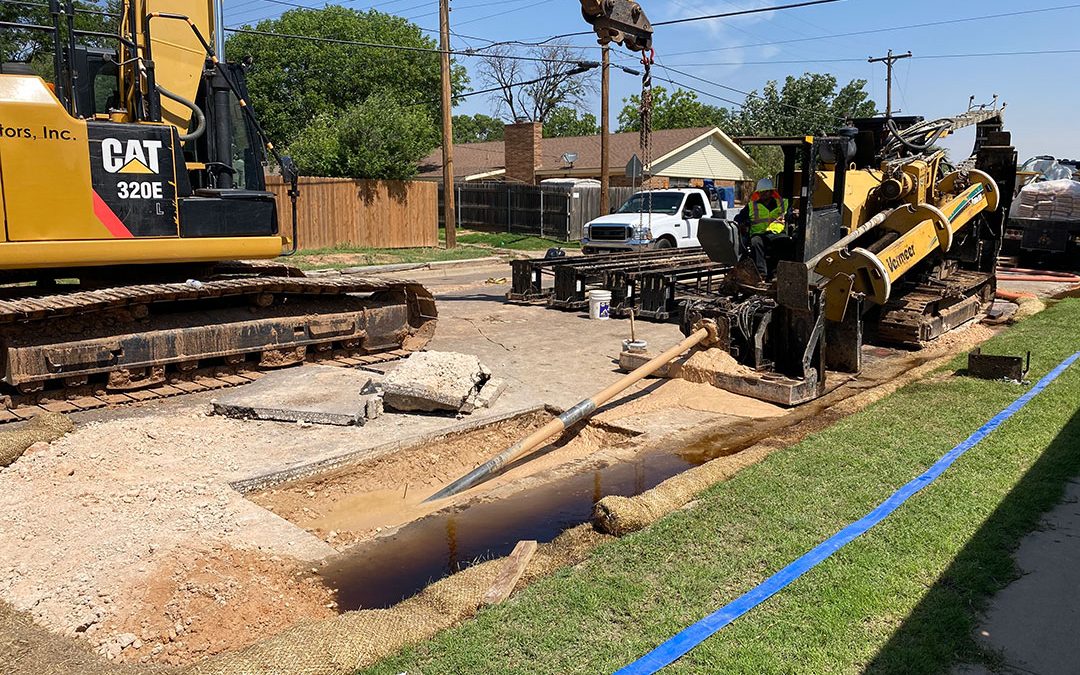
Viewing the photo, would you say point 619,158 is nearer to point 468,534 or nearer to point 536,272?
point 536,272

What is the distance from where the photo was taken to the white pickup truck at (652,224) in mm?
20188

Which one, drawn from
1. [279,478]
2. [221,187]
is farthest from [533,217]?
[279,478]

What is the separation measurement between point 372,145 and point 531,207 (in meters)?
8.01

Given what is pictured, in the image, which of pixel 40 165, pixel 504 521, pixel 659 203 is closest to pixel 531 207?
pixel 659 203

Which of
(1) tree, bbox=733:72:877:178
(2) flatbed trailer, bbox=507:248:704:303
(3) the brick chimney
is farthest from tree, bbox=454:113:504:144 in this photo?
(2) flatbed trailer, bbox=507:248:704:303

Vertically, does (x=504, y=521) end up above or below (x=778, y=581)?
below

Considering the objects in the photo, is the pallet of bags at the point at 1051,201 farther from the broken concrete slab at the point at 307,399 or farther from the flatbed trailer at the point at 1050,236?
the broken concrete slab at the point at 307,399

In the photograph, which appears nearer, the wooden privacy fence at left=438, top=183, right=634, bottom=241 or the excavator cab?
the excavator cab

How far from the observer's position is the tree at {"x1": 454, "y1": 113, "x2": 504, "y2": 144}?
282ft

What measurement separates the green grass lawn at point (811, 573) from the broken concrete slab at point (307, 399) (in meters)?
3.66

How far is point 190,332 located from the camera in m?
9.32

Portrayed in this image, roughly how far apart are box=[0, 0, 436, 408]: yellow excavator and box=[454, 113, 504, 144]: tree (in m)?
77.4

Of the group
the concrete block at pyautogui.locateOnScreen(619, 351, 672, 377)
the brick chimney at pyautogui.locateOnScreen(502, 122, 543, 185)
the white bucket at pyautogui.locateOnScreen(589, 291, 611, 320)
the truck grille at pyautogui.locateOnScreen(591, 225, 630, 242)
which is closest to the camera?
the concrete block at pyautogui.locateOnScreen(619, 351, 672, 377)

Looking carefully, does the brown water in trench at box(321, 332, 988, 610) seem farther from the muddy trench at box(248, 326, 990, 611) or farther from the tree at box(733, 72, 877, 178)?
the tree at box(733, 72, 877, 178)
